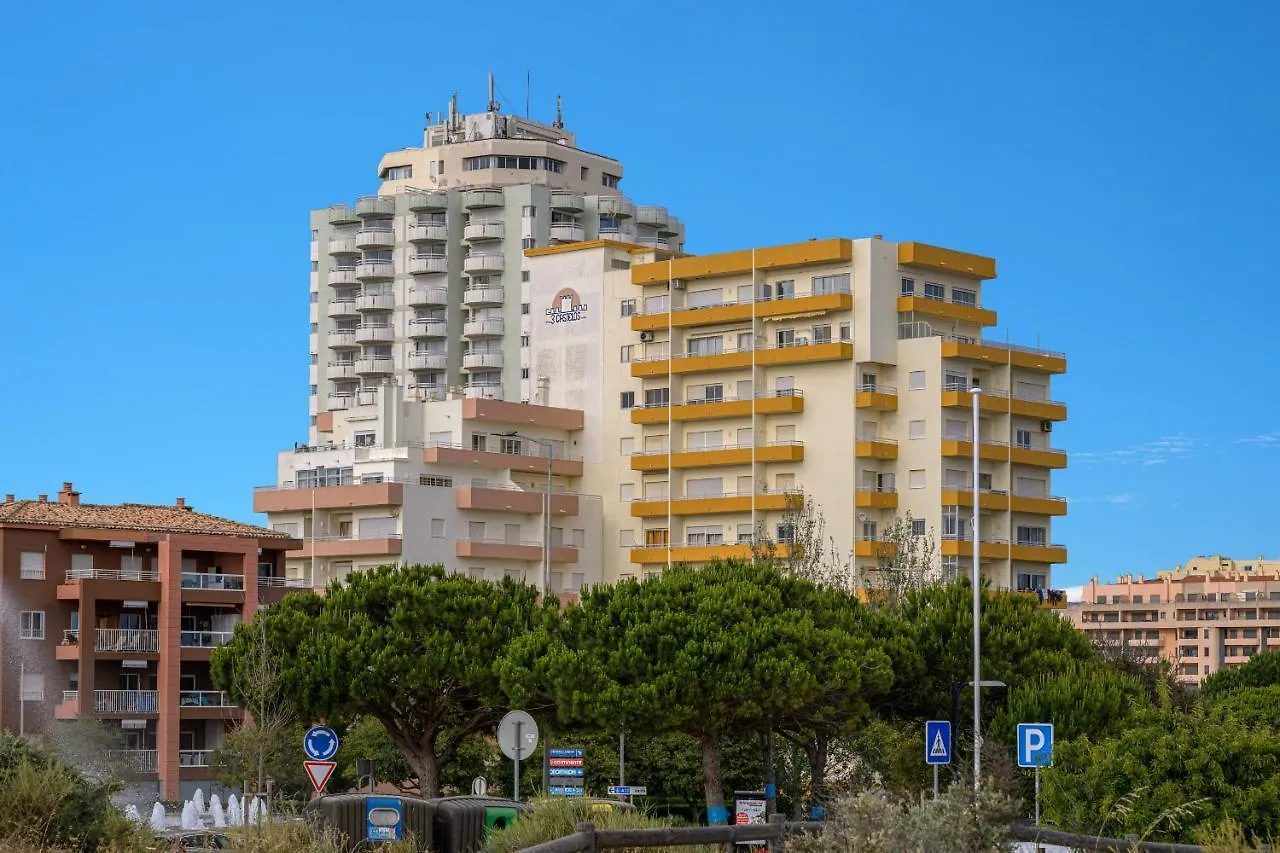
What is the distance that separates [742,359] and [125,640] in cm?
4337

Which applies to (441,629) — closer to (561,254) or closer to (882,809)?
(882,809)

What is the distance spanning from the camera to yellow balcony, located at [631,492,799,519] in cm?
11281

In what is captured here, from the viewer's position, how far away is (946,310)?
115 m

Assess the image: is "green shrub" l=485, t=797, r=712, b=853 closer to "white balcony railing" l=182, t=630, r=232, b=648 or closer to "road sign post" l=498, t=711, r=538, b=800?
"road sign post" l=498, t=711, r=538, b=800

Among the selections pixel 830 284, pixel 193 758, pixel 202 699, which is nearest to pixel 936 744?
pixel 193 758

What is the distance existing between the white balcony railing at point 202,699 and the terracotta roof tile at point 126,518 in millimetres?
7532

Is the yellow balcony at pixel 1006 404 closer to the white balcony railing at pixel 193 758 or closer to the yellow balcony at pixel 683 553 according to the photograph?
the yellow balcony at pixel 683 553

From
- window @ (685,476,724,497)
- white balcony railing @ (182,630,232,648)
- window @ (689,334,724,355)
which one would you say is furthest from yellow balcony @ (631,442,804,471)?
white balcony railing @ (182,630,232,648)

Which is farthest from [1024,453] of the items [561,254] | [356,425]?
[356,425]

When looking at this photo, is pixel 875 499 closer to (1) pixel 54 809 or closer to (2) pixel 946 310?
(2) pixel 946 310

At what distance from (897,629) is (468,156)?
329 ft

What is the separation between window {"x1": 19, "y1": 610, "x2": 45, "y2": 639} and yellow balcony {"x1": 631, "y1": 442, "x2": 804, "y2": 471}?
4329cm

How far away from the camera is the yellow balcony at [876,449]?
364 feet

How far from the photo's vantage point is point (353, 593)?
220 feet
